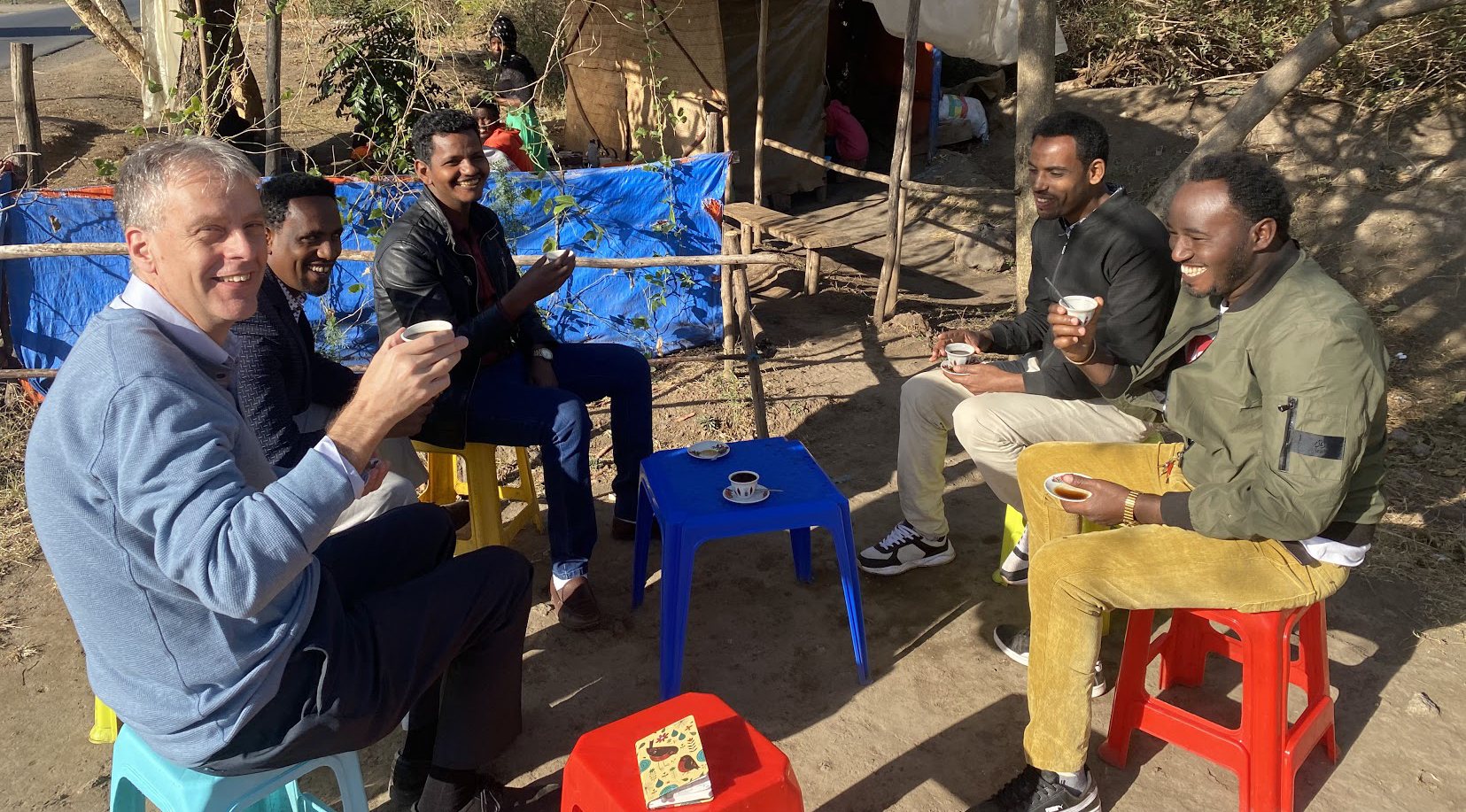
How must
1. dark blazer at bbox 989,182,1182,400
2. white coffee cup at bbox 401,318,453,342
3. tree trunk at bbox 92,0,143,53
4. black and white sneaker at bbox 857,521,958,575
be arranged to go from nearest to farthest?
white coffee cup at bbox 401,318,453,342
dark blazer at bbox 989,182,1182,400
black and white sneaker at bbox 857,521,958,575
tree trunk at bbox 92,0,143,53

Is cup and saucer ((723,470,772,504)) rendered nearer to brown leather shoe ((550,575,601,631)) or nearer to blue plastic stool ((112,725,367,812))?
brown leather shoe ((550,575,601,631))

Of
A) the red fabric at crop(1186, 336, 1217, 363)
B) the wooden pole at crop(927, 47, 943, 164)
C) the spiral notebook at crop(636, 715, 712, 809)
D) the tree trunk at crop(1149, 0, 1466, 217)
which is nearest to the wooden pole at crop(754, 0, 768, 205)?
the wooden pole at crop(927, 47, 943, 164)

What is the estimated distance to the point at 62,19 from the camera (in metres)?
20.4

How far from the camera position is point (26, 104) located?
624cm

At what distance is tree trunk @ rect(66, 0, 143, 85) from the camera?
729 centimetres

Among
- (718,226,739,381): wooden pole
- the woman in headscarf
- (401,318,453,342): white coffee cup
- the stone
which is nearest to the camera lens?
(401,318,453,342): white coffee cup

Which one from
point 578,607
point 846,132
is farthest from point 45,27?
point 578,607

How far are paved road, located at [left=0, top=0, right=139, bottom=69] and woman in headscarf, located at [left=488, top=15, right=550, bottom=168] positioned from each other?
11090 mm

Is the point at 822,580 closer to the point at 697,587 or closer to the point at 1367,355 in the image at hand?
the point at 697,587

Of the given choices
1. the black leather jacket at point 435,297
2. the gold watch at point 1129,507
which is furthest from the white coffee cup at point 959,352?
the black leather jacket at point 435,297

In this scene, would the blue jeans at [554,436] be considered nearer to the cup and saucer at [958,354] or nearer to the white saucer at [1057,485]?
the cup and saucer at [958,354]

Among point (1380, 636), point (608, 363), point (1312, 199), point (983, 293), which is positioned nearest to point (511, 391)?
point (608, 363)

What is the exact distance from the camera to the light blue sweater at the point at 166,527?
157cm

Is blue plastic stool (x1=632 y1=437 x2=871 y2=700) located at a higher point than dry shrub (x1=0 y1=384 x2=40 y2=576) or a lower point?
higher
